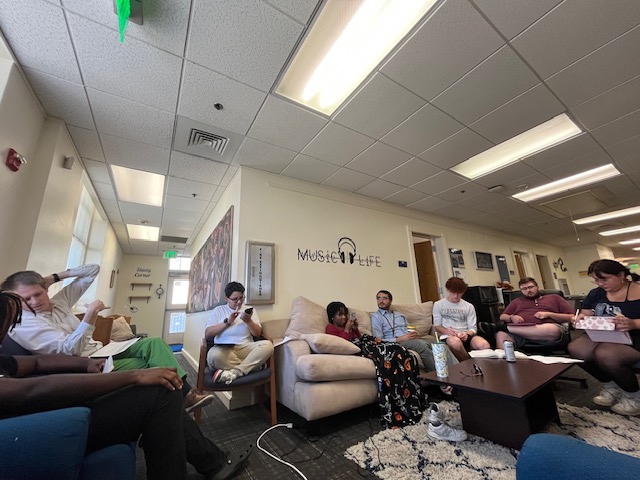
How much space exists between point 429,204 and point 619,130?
252 cm

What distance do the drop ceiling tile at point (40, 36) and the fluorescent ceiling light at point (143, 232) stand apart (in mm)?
4306

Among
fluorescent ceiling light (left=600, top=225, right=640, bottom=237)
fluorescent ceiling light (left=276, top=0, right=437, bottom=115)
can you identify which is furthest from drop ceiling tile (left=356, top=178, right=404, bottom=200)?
fluorescent ceiling light (left=600, top=225, right=640, bottom=237)

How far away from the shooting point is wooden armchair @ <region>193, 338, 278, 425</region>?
214 cm

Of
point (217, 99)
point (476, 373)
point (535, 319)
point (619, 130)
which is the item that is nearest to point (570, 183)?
point (619, 130)

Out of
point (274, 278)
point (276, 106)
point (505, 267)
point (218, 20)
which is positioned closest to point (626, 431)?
point (274, 278)

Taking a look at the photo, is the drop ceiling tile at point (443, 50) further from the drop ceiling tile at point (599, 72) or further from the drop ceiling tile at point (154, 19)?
the drop ceiling tile at point (154, 19)

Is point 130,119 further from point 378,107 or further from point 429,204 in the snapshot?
point 429,204

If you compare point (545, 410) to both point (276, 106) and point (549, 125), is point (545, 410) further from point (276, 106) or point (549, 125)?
point (276, 106)

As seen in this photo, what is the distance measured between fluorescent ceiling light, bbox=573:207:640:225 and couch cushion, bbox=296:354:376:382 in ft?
23.4

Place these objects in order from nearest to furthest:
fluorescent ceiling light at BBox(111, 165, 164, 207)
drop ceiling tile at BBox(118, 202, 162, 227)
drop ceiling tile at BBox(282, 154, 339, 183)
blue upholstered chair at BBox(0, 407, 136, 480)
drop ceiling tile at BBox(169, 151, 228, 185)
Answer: blue upholstered chair at BBox(0, 407, 136, 480) < drop ceiling tile at BBox(169, 151, 228, 185) < drop ceiling tile at BBox(282, 154, 339, 183) < fluorescent ceiling light at BBox(111, 165, 164, 207) < drop ceiling tile at BBox(118, 202, 162, 227)

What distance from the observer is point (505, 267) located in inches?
267

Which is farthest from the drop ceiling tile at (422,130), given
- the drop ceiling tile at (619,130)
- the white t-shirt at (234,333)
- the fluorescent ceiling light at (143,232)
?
the fluorescent ceiling light at (143,232)

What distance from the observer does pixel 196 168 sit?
11.7 feet

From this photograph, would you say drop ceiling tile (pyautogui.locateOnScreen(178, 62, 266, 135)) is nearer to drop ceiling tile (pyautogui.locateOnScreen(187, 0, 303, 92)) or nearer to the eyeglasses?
drop ceiling tile (pyautogui.locateOnScreen(187, 0, 303, 92))
